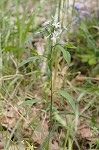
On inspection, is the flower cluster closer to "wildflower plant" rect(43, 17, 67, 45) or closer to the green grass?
the green grass

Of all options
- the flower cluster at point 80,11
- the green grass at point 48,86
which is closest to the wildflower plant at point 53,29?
the green grass at point 48,86

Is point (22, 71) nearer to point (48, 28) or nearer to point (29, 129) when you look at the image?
point (29, 129)

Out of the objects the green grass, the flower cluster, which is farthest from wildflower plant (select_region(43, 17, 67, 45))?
the flower cluster

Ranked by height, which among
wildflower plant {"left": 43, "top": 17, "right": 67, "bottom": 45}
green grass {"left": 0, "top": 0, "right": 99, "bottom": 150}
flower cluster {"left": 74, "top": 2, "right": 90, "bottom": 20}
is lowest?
green grass {"left": 0, "top": 0, "right": 99, "bottom": 150}

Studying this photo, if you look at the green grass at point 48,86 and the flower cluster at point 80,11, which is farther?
the flower cluster at point 80,11

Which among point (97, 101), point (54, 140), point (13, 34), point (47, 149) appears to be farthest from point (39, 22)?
point (47, 149)

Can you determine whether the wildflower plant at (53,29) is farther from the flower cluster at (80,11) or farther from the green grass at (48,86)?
the flower cluster at (80,11)

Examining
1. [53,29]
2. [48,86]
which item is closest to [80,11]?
[48,86]

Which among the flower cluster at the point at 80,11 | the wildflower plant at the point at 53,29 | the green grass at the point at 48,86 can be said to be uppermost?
the flower cluster at the point at 80,11

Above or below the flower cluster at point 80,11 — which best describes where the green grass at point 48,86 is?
below
